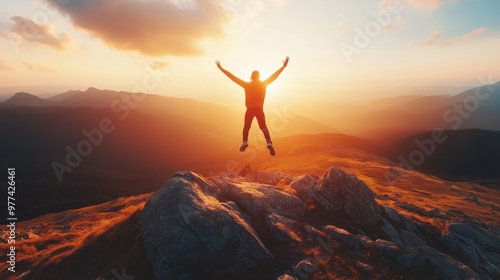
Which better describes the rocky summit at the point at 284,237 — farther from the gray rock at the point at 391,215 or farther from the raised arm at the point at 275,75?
the raised arm at the point at 275,75

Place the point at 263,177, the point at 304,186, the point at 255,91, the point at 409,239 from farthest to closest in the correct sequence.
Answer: the point at 263,177 < the point at 304,186 < the point at 409,239 < the point at 255,91

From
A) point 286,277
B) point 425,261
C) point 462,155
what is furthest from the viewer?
point 462,155

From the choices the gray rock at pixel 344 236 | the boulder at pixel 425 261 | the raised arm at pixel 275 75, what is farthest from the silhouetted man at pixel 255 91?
the boulder at pixel 425 261

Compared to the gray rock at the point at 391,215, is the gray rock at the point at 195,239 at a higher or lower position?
higher

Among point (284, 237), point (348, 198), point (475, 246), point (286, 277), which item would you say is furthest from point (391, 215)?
point (286, 277)

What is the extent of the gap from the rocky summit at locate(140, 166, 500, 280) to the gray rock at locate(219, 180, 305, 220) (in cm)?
7

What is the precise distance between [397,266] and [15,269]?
25.2 meters

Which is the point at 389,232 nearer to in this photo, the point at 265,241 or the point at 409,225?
the point at 409,225

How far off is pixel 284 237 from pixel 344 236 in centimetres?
403

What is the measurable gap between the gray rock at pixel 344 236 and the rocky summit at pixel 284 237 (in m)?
0.06

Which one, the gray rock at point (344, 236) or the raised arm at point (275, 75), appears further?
the gray rock at point (344, 236)

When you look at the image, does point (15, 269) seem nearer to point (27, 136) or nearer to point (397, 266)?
point (397, 266)

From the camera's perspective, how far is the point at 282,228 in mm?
17719

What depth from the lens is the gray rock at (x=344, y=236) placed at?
689 inches
